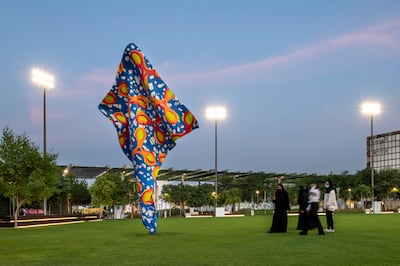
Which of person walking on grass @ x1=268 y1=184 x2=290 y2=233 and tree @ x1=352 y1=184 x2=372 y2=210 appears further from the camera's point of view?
tree @ x1=352 y1=184 x2=372 y2=210

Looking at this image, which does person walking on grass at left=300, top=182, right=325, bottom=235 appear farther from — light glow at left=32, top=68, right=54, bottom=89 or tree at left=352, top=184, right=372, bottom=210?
tree at left=352, top=184, right=372, bottom=210

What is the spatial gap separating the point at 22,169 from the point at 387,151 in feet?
377

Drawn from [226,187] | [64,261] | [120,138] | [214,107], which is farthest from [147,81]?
[226,187]

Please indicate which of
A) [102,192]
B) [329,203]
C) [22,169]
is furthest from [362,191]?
[329,203]

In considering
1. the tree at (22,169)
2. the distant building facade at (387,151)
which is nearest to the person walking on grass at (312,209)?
the tree at (22,169)

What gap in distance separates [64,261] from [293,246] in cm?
567

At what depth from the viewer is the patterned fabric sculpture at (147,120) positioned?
61.2 feet

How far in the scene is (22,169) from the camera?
1380 inches

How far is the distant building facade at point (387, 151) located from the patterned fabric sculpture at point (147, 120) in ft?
383

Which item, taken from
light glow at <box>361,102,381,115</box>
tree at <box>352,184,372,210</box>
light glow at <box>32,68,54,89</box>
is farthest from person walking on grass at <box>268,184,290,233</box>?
tree at <box>352,184,372,210</box>

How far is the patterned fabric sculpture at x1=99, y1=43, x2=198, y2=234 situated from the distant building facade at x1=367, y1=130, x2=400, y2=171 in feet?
383

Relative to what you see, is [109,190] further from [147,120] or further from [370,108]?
[147,120]

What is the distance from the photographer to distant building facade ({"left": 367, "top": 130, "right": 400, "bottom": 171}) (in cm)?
13088

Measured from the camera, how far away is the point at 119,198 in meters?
65.8
